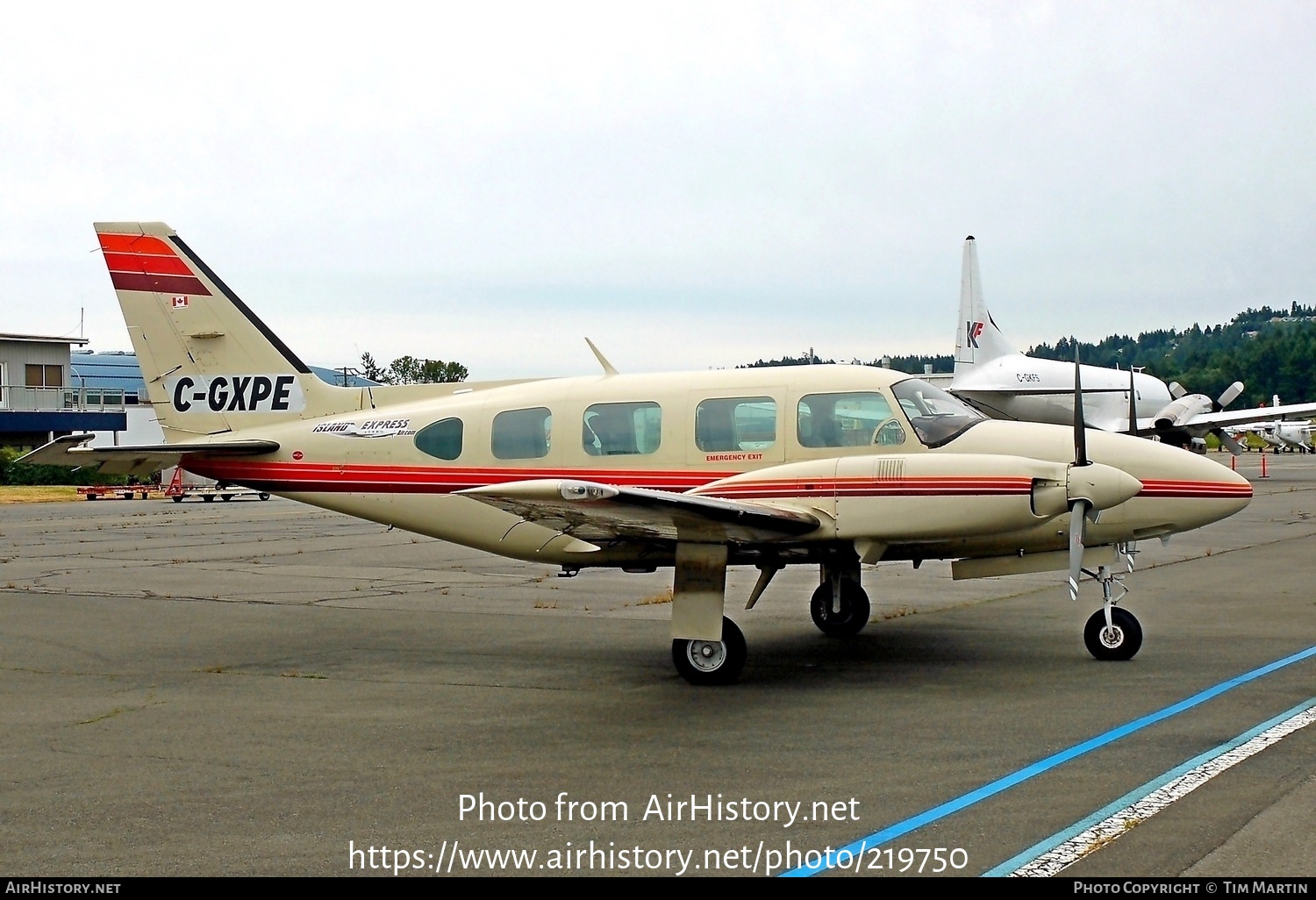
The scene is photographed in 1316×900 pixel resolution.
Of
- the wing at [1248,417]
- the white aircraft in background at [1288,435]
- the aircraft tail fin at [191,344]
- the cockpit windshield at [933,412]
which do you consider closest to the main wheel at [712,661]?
the cockpit windshield at [933,412]

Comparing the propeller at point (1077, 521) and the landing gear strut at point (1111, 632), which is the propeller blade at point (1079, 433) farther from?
the landing gear strut at point (1111, 632)

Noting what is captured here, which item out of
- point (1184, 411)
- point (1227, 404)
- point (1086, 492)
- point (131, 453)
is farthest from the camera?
point (1184, 411)

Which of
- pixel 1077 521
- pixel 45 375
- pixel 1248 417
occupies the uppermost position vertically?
pixel 45 375

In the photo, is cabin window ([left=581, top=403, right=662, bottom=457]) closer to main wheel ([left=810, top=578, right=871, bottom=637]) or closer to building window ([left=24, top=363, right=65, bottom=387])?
main wheel ([left=810, top=578, right=871, bottom=637])

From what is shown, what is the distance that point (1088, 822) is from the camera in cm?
565

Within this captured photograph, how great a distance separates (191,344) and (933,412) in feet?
27.5

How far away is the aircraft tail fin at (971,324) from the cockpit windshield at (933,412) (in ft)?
123

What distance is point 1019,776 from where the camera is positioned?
6.58 metres

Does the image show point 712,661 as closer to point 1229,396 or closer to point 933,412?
point 933,412

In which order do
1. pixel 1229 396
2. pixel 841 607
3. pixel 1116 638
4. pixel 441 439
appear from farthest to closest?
pixel 1229 396
pixel 841 607
pixel 441 439
pixel 1116 638

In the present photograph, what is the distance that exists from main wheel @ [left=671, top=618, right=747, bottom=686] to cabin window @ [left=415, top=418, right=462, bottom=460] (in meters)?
3.48

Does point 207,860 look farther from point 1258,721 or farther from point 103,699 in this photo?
point 1258,721

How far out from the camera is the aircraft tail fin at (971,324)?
156 ft

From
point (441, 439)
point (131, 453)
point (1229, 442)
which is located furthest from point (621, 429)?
point (1229, 442)
